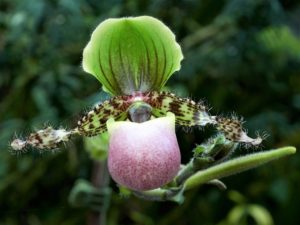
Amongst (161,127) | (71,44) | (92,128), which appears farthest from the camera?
(71,44)

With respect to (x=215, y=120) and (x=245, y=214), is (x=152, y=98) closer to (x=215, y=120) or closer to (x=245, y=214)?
(x=215, y=120)

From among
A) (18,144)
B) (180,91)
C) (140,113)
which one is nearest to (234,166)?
(140,113)

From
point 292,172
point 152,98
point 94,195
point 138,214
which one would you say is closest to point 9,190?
point 138,214

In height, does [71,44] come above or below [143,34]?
above

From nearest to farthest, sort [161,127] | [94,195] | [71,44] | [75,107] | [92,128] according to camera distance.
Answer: [161,127] → [92,128] → [94,195] → [75,107] → [71,44]

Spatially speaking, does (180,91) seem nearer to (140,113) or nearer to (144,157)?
(140,113)

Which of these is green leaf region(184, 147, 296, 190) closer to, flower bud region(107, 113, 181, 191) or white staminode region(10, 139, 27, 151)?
flower bud region(107, 113, 181, 191)

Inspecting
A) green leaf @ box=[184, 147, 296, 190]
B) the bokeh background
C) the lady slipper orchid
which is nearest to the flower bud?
the lady slipper orchid
